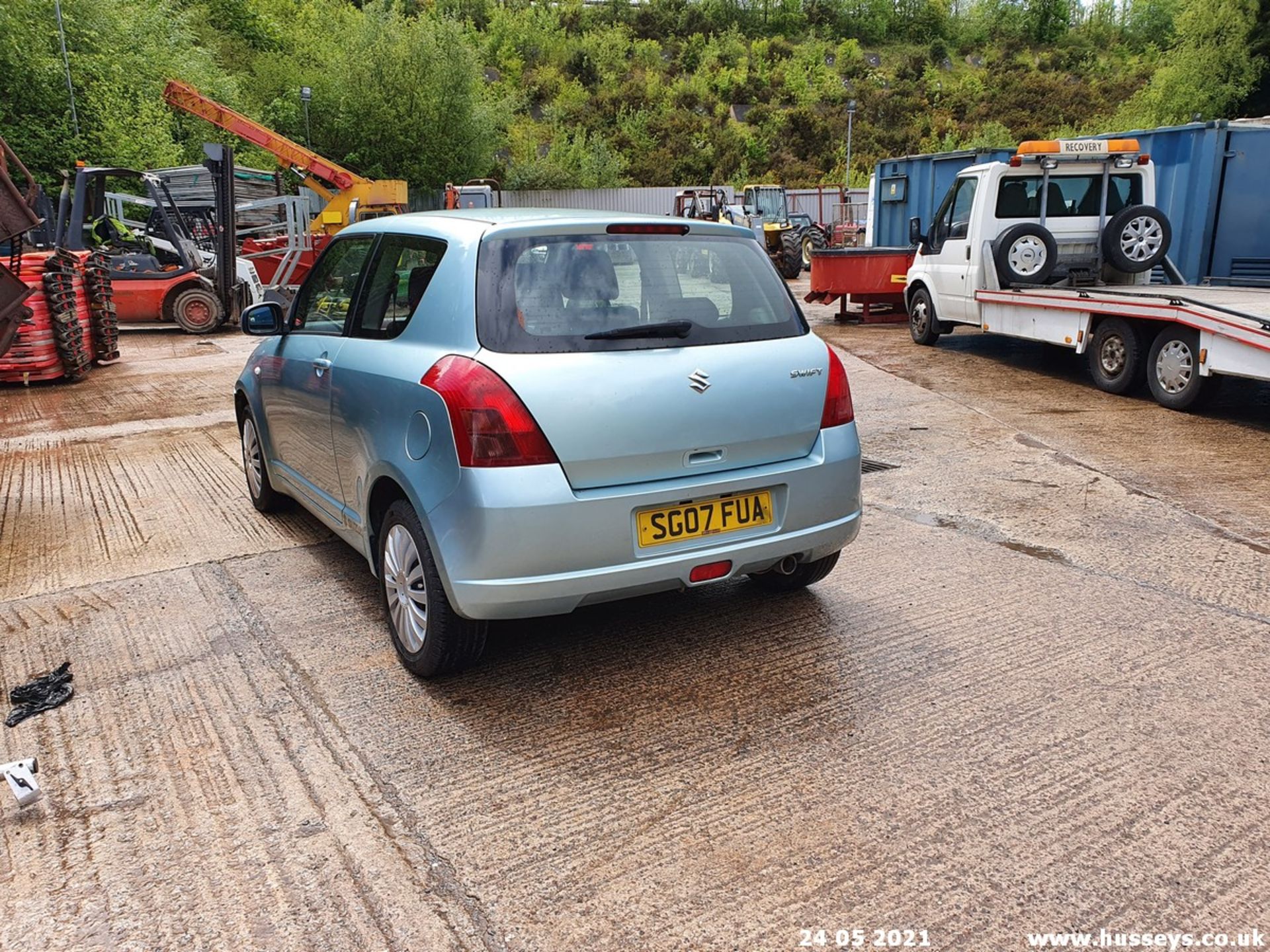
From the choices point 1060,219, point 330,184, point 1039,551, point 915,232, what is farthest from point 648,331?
point 330,184

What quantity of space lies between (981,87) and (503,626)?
71.3 meters

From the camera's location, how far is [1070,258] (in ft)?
36.0

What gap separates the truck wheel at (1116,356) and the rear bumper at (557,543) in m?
6.78

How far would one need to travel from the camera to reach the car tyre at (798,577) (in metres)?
4.15

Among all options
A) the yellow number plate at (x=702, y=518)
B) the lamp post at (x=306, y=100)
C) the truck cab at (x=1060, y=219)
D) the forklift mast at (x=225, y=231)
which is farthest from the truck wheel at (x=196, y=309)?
the lamp post at (x=306, y=100)

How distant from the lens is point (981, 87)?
65.2 metres

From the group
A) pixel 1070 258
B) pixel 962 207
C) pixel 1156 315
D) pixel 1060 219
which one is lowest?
pixel 1156 315

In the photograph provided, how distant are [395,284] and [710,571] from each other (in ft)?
5.47

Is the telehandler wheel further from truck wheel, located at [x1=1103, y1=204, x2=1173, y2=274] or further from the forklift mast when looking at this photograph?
truck wheel, located at [x1=1103, y1=204, x2=1173, y2=274]

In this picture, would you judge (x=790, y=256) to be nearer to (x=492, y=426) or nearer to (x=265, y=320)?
(x=265, y=320)

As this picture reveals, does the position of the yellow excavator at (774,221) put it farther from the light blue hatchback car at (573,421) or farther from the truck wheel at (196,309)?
the light blue hatchback car at (573,421)

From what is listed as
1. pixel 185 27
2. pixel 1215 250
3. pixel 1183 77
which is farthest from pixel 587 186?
pixel 1215 250

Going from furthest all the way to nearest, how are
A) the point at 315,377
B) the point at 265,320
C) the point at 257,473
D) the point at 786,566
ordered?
the point at 257,473 < the point at 265,320 < the point at 315,377 < the point at 786,566

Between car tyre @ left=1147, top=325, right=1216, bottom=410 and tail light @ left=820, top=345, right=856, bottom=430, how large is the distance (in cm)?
574
